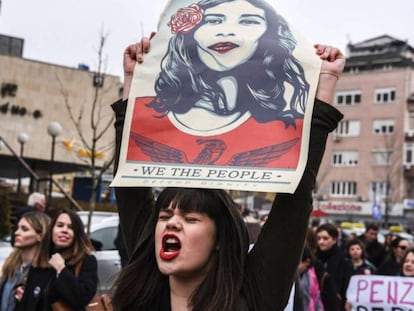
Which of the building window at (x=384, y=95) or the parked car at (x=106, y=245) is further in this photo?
the building window at (x=384, y=95)

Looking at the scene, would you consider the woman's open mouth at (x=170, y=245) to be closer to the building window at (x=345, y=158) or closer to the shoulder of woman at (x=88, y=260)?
the shoulder of woman at (x=88, y=260)

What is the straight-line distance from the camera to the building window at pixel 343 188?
58.6 metres

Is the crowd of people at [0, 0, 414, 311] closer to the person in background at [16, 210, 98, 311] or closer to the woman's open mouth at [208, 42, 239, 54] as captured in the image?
the woman's open mouth at [208, 42, 239, 54]

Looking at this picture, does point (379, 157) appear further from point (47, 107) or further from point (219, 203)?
point (219, 203)

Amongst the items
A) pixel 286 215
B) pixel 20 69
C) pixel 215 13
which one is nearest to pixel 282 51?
pixel 215 13

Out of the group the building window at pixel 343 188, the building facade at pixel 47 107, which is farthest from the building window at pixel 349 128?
the building facade at pixel 47 107

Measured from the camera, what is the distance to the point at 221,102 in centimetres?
243

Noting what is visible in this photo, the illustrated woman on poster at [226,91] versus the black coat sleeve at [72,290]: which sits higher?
the illustrated woman on poster at [226,91]

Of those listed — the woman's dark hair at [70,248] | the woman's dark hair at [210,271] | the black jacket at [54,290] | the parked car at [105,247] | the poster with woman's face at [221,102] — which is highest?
the poster with woman's face at [221,102]

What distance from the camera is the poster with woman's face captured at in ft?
7.50

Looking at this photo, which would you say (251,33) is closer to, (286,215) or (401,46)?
(286,215)

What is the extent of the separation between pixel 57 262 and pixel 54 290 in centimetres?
20

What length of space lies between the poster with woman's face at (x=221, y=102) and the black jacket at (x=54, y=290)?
245 centimetres

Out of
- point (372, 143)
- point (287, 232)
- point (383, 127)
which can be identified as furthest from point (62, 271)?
point (372, 143)
